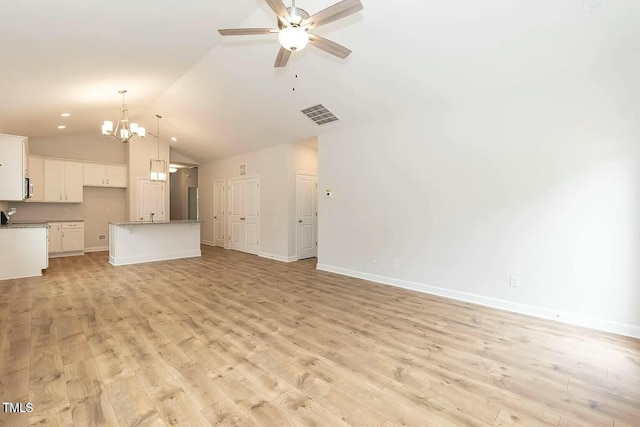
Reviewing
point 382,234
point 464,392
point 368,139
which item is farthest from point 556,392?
point 368,139

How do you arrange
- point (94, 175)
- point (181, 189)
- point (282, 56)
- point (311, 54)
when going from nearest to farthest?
point (282, 56), point (311, 54), point (94, 175), point (181, 189)

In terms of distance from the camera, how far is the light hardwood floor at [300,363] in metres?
1.90

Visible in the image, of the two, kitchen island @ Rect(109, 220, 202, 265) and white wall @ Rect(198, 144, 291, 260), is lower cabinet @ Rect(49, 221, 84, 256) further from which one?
white wall @ Rect(198, 144, 291, 260)

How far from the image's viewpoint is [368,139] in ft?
17.4

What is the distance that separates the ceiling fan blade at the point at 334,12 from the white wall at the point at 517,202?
2.66m

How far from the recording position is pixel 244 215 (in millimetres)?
8492

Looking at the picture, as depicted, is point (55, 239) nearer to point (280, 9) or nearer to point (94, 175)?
point (94, 175)

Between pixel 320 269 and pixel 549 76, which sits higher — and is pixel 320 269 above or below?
below

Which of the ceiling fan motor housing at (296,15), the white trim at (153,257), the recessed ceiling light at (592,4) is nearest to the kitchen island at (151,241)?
the white trim at (153,257)

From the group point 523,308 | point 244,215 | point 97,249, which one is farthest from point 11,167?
point 523,308

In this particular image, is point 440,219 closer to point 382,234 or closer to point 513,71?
point 382,234

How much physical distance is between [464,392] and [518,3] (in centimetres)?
330

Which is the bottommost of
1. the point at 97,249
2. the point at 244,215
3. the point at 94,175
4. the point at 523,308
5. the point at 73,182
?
the point at 97,249

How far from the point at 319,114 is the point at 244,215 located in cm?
418
